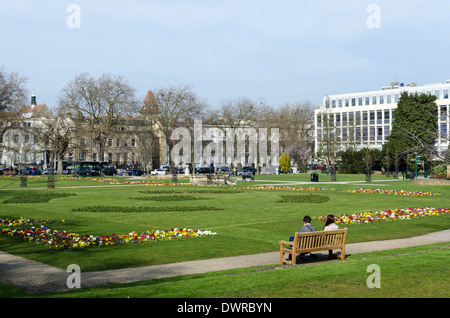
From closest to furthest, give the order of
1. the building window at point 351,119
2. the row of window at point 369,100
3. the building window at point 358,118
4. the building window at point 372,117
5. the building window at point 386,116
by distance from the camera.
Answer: the row of window at point 369,100
the building window at point 351,119
the building window at point 386,116
the building window at point 372,117
the building window at point 358,118

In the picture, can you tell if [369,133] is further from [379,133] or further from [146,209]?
[146,209]

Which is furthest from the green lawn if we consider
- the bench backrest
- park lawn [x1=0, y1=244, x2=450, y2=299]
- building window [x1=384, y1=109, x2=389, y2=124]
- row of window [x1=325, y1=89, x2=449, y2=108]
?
building window [x1=384, y1=109, x2=389, y2=124]

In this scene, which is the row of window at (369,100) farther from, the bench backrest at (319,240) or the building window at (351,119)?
the bench backrest at (319,240)

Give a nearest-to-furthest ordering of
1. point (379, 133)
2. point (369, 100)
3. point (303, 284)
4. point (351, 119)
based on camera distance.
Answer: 1. point (303, 284)
2. point (379, 133)
3. point (351, 119)
4. point (369, 100)

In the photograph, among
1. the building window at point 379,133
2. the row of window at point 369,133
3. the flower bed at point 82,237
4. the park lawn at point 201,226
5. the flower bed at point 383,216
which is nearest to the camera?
the park lawn at point 201,226

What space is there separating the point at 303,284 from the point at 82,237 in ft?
29.2

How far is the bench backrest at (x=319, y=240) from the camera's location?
461 inches

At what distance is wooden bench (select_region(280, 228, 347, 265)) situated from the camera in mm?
11620

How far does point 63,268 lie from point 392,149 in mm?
79467

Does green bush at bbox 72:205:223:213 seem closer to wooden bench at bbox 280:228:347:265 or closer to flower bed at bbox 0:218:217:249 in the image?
flower bed at bbox 0:218:217:249

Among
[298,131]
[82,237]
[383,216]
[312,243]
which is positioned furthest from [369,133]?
[312,243]

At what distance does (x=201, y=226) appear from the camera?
62.6ft

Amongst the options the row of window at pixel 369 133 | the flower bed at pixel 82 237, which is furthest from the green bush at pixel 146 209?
the row of window at pixel 369 133

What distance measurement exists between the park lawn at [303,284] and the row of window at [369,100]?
354 ft
